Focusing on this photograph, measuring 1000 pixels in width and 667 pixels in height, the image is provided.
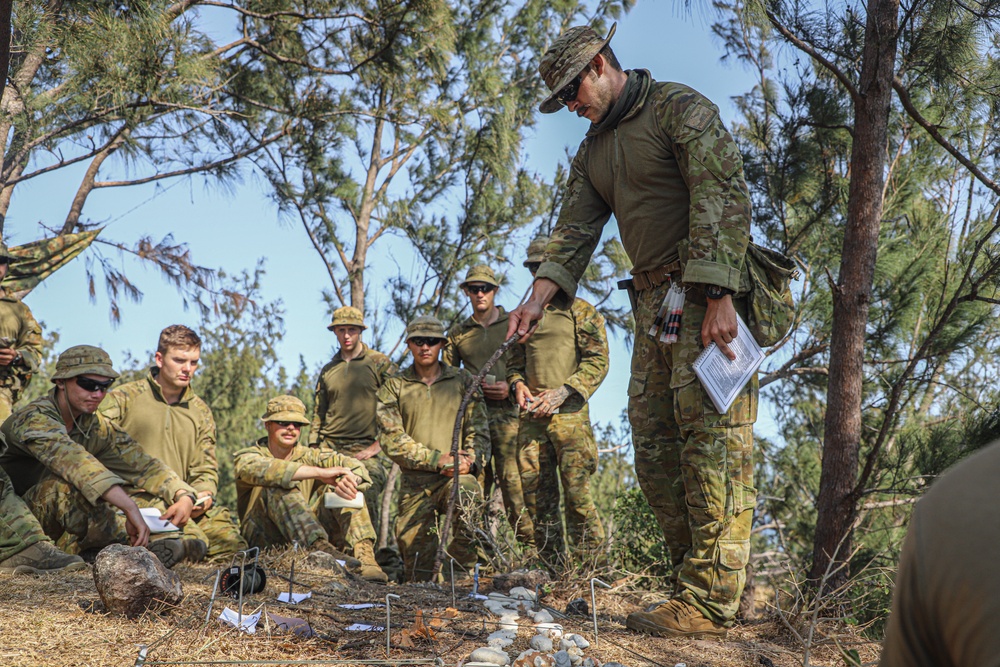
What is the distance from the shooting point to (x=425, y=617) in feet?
11.9

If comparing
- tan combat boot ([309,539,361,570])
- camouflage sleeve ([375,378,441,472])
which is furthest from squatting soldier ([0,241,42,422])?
camouflage sleeve ([375,378,441,472])

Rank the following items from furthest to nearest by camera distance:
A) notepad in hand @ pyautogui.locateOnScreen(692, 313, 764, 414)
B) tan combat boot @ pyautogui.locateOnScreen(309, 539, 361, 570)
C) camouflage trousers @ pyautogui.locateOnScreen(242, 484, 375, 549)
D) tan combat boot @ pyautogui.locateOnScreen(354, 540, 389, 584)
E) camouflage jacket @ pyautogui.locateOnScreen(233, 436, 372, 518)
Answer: camouflage jacket @ pyautogui.locateOnScreen(233, 436, 372, 518), camouflage trousers @ pyautogui.locateOnScreen(242, 484, 375, 549), tan combat boot @ pyautogui.locateOnScreen(309, 539, 361, 570), tan combat boot @ pyautogui.locateOnScreen(354, 540, 389, 584), notepad in hand @ pyautogui.locateOnScreen(692, 313, 764, 414)

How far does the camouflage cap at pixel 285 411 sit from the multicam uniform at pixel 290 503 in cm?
23

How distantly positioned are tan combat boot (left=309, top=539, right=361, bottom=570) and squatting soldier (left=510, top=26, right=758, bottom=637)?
2346 millimetres

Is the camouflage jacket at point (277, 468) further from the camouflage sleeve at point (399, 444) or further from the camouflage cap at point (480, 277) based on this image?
the camouflage cap at point (480, 277)

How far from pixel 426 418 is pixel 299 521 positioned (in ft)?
3.95

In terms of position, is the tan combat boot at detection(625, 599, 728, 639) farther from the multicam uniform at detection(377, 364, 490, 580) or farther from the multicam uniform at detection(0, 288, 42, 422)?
the multicam uniform at detection(0, 288, 42, 422)

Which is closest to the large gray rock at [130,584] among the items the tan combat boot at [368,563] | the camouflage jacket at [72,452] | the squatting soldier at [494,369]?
the camouflage jacket at [72,452]

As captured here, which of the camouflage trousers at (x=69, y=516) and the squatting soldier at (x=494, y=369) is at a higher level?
the squatting soldier at (x=494, y=369)

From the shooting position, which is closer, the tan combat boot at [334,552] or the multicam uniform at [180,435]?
the tan combat boot at [334,552]

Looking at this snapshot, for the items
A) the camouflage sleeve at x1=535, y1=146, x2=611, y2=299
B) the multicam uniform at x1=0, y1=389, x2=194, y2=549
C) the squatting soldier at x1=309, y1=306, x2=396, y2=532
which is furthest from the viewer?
the squatting soldier at x1=309, y1=306, x2=396, y2=532

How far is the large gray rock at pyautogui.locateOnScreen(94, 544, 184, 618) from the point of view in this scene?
362cm

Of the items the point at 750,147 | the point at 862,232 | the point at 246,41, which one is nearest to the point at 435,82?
the point at 246,41

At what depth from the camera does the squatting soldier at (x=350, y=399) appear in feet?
24.1
